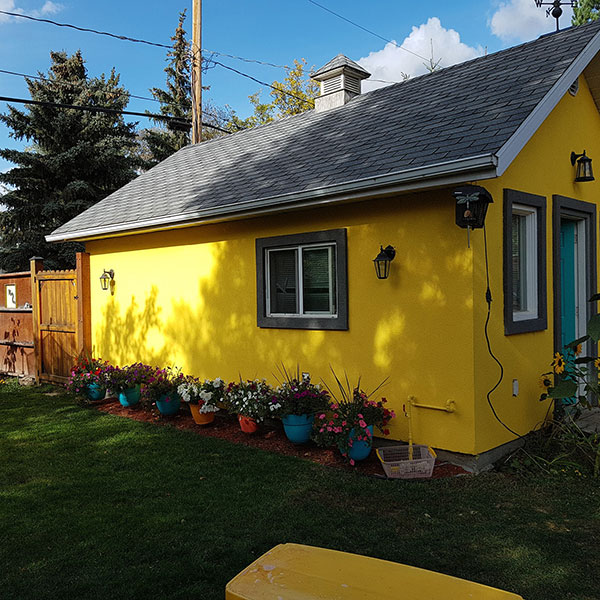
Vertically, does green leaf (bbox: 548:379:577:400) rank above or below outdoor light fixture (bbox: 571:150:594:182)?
below

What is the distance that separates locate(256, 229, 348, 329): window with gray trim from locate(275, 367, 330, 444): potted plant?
2.71ft

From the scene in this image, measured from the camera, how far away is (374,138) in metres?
6.96

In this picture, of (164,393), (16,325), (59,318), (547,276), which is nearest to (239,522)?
(164,393)

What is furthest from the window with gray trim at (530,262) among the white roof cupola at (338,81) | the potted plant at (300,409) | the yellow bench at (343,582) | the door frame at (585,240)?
the white roof cupola at (338,81)

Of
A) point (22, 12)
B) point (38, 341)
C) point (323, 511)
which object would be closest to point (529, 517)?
point (323, 511)

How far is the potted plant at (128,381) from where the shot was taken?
8.30 metres

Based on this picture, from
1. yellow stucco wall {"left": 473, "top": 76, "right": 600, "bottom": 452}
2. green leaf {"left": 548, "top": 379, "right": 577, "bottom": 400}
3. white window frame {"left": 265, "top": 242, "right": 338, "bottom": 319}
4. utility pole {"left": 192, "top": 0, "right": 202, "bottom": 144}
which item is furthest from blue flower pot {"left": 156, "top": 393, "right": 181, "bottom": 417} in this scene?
utility pole {"left": 192, "top": 0, "right": 202, "bottom": 144}

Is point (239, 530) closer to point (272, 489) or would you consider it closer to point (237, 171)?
point (272, 489)

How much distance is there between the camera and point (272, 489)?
496 centimetres

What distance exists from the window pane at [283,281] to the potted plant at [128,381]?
2.42 metres

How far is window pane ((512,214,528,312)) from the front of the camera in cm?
612

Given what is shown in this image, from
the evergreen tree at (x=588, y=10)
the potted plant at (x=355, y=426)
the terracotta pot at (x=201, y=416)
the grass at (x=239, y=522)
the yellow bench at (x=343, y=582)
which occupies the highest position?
the evergreen tree at (x=588, y=10)

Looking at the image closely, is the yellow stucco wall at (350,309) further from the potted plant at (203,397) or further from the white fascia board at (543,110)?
the white fascia board at (543,110)

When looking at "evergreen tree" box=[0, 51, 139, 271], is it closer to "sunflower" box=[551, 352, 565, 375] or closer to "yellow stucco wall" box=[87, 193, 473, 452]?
"yellow stucco wall" box=[87, 193, 473, 452]
